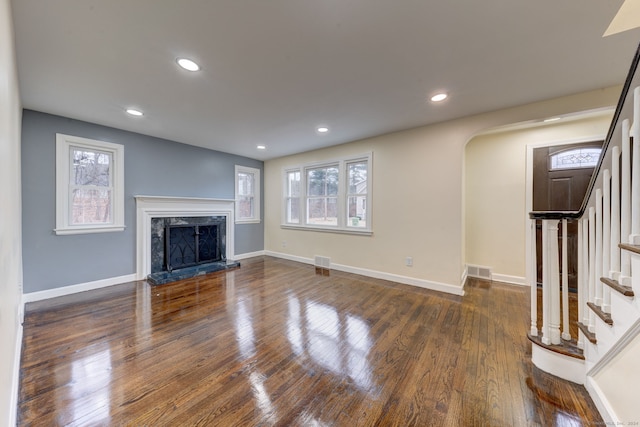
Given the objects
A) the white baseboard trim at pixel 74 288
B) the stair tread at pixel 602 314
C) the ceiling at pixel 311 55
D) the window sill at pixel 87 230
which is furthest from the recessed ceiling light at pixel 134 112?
the stair tread at pixel 602 314

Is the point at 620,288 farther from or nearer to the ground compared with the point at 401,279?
farther from the ground

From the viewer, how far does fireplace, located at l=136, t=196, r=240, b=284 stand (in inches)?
157

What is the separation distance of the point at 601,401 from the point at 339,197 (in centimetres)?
372

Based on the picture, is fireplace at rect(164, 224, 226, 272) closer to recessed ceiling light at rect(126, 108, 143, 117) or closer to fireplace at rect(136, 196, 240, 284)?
fireplace at rect(136, 196, 240, 284)

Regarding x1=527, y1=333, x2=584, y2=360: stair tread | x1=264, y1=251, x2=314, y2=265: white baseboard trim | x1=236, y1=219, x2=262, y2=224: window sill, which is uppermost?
x1=236, y1=219, x2=262, y2=224: window sill

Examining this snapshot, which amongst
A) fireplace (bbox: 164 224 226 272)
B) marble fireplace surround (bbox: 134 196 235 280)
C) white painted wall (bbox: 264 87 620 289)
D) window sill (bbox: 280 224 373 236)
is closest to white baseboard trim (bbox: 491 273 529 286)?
white painted wall (bbox: 264 87 620 289)

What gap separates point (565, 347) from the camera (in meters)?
1.72

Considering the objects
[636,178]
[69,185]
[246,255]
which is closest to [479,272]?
[636,178]

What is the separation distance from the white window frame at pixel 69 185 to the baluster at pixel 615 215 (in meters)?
5.36

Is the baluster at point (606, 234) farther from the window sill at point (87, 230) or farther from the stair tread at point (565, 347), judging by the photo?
the window sill at point (87, 230)

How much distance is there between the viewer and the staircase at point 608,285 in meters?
1.18

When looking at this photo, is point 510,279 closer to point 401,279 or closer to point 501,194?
point 501,194

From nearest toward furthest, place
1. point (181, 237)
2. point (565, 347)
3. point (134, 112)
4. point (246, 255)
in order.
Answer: point (565, 347) → point (134, 112) → point (181, 237) → point (246, 255)

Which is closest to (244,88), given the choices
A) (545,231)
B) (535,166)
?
(545,231)
